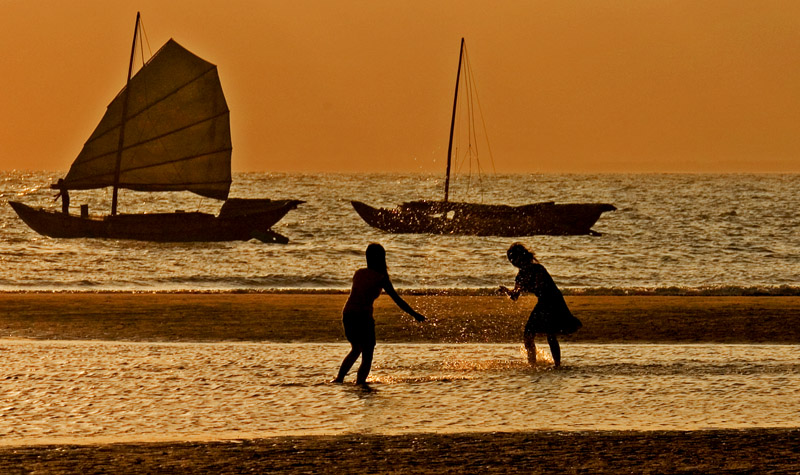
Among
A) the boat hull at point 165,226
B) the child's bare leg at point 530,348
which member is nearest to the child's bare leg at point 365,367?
the child's bare leg at point 530,348

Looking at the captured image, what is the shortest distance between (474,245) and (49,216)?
809 inches

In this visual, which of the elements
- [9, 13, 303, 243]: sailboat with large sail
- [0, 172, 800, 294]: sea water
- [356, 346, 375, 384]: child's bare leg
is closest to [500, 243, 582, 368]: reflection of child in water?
[356, 346, 375, 384]: child's bare leg

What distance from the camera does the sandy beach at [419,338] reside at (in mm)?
6465

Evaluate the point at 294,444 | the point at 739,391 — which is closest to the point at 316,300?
the point at 739,391

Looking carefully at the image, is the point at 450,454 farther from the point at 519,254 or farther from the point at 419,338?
the point at 419,338

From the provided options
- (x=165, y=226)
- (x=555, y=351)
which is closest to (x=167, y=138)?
(x=165, y=226)

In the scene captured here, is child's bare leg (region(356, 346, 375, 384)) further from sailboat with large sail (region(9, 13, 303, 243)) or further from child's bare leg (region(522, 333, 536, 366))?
sailboat with large sail (region(9, 13, 303, 243))

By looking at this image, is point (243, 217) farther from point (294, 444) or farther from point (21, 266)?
point (294, 444)

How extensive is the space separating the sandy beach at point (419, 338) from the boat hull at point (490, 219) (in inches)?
1502

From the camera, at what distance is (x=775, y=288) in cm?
2312

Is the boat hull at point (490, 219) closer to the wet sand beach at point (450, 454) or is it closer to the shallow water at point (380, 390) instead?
the shallow water at point (380, 390)

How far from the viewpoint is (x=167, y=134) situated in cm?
5212

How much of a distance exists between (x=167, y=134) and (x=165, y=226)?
5.33 meters

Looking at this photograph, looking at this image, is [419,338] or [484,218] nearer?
[419,338]
